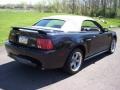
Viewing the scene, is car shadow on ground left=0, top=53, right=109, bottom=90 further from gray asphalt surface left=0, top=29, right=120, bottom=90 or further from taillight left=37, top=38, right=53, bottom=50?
taillight left=37, top=38, right=53, bottom=50

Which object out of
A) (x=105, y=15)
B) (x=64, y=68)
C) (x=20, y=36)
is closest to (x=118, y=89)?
(x=64, y=68)

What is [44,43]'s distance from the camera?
18.5 feet

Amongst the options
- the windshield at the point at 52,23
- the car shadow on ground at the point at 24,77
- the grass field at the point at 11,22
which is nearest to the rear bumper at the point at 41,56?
the car shadow on ground at the point at 24,77

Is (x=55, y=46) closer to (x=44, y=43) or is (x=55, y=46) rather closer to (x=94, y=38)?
(x=44, y=43)

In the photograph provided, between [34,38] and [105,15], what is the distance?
29089mm

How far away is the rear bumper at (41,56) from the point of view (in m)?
5.58

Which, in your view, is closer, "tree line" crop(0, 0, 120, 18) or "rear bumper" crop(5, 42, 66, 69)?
"rear bumper" crop(5, 42, 66, 69)

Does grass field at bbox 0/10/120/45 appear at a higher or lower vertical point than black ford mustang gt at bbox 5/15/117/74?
lower

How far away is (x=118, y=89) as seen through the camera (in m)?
5.59

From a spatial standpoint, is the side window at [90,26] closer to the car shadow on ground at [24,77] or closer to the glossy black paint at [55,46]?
the glossy black paint at [55,46]

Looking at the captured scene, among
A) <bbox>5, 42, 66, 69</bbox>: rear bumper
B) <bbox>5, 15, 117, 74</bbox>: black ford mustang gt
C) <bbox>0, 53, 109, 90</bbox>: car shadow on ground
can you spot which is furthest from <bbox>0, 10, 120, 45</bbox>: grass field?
<bbox>5, 42, 66, 69</bbox>: rear bumper

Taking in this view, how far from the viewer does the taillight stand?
5.62 m

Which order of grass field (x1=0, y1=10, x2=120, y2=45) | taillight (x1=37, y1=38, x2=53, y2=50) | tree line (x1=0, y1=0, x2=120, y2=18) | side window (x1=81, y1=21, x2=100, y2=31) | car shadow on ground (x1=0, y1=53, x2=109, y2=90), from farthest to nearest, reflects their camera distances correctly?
tree line (x1=0, y1=0, x2=120, y2=18), grass field (x1=0, y1=10, x2=120, y2=45), side window (x1=81, y1=21, x2=100, y2=31), taillight (x1=37, y1=38, x2=53, y2=50), car shadow on ground (x1=0, y1=53, x2=109, y2=90)

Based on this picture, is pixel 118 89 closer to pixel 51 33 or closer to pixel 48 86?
pixel 48 86
